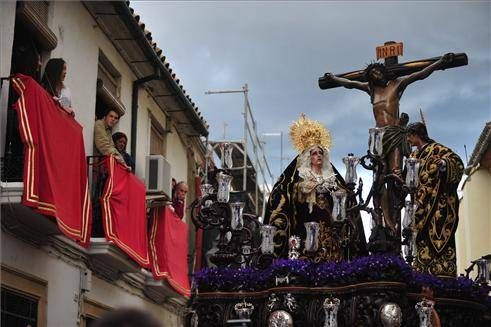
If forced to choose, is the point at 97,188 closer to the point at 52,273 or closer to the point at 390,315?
the point at 52,273

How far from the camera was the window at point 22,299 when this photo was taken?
9.23m

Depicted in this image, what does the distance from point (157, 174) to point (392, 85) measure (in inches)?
286

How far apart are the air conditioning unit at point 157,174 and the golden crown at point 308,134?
18.4 ft

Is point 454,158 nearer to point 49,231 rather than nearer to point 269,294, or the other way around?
point 269,294

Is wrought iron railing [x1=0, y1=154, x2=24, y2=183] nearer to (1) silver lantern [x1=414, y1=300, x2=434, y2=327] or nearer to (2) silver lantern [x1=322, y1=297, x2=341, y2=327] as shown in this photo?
(2) silver lantern [x1=322, y1=297, x2=341, y2=327]

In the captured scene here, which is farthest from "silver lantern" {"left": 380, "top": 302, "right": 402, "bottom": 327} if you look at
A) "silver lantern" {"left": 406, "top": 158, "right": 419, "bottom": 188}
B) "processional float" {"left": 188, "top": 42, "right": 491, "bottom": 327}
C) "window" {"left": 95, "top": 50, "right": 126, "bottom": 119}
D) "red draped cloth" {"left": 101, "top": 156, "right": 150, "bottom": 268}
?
"window" {"left": 95, "top": 50, "right": 126, "bottom": 119}

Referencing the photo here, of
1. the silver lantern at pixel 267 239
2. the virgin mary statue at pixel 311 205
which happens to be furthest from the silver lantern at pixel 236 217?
the virgin mary statue at pixel 311 205

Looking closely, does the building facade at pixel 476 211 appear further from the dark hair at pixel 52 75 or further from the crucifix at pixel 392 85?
the crucifix at pixel 392 85

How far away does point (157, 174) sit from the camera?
1425 centimetres

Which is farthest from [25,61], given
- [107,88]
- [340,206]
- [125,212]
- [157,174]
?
[340,206]

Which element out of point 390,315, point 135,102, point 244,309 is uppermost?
point 135,102

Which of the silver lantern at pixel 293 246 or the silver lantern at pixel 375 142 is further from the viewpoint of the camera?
the silver lantern at pixel 293 246

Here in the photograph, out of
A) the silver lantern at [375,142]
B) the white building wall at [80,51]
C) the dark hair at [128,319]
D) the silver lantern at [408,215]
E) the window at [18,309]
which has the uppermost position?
the white building wall at [80,51]

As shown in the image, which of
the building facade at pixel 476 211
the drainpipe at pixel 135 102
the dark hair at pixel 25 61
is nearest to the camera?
the dark hair at pixel 25 61
